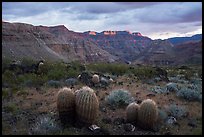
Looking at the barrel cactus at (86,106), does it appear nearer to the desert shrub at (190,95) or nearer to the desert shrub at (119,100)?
the desert shrub at (119,100)

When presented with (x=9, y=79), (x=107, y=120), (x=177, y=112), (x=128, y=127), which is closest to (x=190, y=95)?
(x=177, y=112)

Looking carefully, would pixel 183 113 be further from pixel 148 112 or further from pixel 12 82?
pixel 12 82

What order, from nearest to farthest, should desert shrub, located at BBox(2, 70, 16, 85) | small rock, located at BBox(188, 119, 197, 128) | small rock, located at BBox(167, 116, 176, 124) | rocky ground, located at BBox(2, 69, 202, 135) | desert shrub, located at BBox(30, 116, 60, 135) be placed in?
desert shrub, located at BBox(30, 116, 60, 135)
rocky ground, located at BBox(2, 69, 202, 135)
small rock, located at BBox(188, 119, 197, 128)
small rock, located at BBox(167, 116, 176, 124)
desert shrub, located at BBox(2, 70, 16, 85)

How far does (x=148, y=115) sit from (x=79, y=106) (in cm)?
201

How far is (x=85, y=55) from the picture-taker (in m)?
124

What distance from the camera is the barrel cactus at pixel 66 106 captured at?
8297 millimetres

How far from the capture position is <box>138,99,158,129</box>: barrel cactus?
8.41m

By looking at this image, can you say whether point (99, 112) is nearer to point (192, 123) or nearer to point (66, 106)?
point (66, 106)

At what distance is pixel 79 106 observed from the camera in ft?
26.7

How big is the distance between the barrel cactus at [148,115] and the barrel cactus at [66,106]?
78.8 inches

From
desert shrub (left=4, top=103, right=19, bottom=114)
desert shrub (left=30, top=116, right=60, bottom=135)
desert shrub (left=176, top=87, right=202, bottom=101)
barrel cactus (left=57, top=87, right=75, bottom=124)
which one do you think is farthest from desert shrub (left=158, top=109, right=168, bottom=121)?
desert shrub (left=4, top=103, right=19, bottom=114)

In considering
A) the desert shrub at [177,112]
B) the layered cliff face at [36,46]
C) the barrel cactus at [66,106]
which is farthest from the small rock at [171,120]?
the layered cliff face at [36,46]

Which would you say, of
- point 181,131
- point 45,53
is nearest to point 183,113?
point 181,131

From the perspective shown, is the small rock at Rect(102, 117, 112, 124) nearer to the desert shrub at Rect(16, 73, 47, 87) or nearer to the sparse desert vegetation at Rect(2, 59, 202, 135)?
the sparse desert vegetation at Rect(2, 59, 202, 135)
